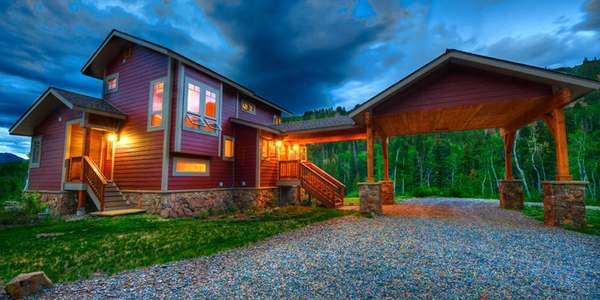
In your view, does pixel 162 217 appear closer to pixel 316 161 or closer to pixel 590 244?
pixel 590 244

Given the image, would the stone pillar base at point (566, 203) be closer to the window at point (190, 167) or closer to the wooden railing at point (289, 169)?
the wooden railing at point (289, 169)

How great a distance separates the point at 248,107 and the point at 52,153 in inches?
373

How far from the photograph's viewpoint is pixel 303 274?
3.25m

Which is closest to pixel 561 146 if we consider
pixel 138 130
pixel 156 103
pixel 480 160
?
pixel 156 103

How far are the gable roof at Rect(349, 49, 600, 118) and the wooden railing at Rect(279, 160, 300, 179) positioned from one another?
233 inches

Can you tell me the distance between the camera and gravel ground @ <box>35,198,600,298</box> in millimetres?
2754

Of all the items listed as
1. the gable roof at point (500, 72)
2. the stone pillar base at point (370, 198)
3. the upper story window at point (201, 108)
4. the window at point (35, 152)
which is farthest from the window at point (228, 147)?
the window at point (35, 152)

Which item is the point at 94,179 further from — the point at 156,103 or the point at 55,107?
Result: the point at 55,107

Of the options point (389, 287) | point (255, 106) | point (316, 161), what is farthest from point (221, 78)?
point (316, 161)

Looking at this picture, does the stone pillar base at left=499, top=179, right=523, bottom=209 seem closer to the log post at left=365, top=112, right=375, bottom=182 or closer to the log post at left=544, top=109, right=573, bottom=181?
the log post at left=544, top=109, right=573, bottom=181

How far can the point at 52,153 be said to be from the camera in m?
Answer: 11.4

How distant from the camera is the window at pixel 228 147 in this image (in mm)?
11977

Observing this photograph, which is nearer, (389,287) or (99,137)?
(389,287)

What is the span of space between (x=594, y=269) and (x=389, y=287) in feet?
10.9
